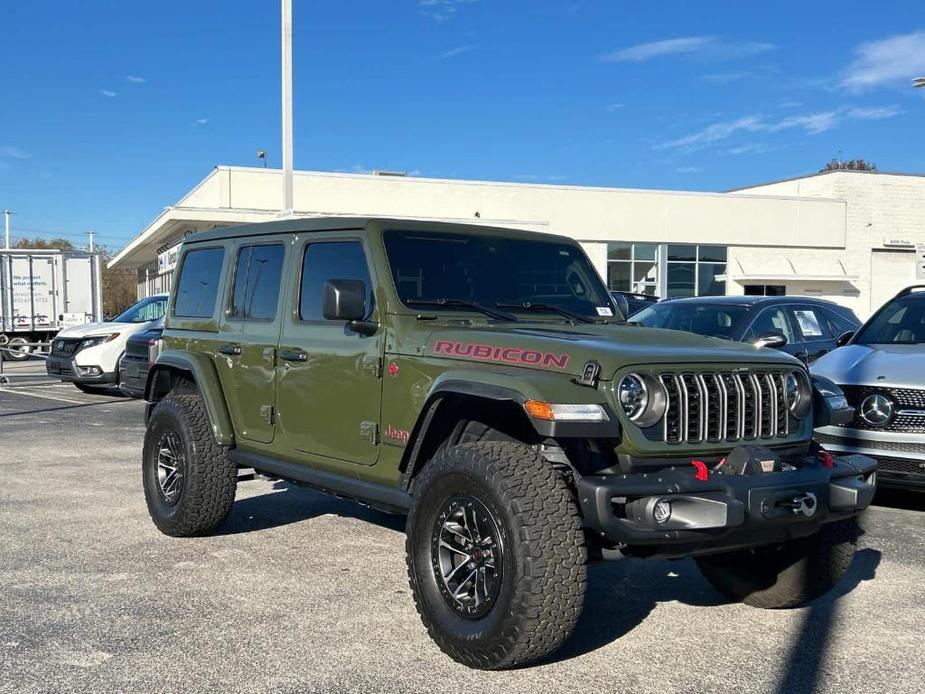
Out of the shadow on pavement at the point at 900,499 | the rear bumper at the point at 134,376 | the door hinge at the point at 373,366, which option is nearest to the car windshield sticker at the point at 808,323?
the shadow on pavement at the point at 900,499

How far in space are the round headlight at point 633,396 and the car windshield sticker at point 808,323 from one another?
6901mm

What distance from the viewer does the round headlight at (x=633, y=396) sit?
411 cm

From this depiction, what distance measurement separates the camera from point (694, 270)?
3900cm

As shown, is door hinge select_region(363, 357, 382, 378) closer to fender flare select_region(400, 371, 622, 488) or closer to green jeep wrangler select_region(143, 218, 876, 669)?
green jeep wrangler select_region(143, 218, 876, 669)

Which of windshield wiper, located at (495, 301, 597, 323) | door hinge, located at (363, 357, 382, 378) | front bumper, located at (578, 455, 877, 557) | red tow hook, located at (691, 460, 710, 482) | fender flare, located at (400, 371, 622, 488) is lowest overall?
front bumper, located at (578, 455, 877, 557)

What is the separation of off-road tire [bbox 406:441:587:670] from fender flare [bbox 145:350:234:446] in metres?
2.25

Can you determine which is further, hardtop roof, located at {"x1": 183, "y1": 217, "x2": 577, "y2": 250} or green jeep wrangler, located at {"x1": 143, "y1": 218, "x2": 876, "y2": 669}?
hardtop roof, located at {"x1": 183, "y1": 217, "x2": 577, "y2": 250}

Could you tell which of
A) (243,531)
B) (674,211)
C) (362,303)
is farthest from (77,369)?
(674,211)

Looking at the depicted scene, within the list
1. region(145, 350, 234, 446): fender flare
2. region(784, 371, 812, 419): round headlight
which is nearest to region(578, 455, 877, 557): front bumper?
region(784, 371, 812, 419): round headlight

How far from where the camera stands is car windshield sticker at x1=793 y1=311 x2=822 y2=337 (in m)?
10.5

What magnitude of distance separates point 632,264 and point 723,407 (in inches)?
1359

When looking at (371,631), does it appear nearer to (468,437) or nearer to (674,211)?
(468,437)

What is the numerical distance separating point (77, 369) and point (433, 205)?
796 inches

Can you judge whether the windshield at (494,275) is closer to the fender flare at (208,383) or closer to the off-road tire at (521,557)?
the off-road tire at (521,557)
